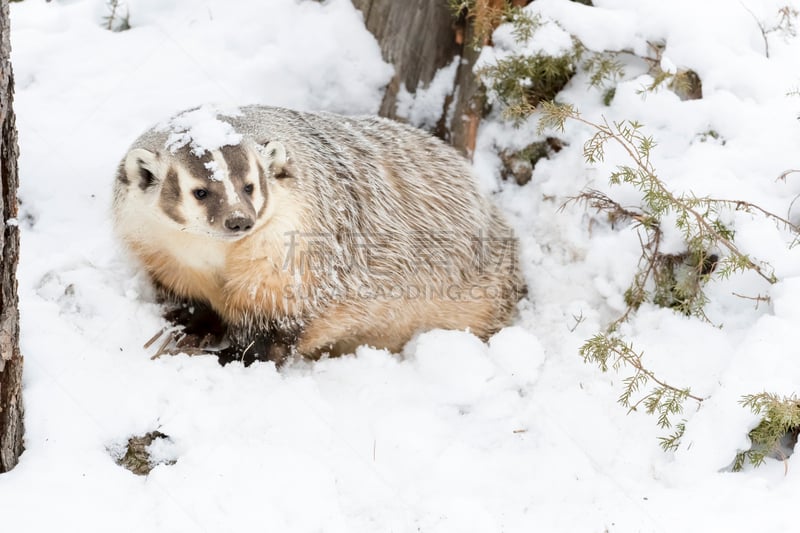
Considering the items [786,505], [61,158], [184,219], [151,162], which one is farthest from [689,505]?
[61,158]

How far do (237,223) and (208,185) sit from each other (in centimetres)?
15

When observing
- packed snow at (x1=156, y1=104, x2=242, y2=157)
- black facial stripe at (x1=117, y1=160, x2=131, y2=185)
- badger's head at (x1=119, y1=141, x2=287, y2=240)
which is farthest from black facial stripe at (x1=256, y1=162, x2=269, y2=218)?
black facial stripe at (x1=117, y1=160, x2=131, y2=185)

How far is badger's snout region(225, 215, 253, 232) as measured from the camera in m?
2.36

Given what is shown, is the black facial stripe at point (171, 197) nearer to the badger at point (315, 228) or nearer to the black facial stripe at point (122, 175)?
the badger at point (315, 228)

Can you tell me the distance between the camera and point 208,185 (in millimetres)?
2393

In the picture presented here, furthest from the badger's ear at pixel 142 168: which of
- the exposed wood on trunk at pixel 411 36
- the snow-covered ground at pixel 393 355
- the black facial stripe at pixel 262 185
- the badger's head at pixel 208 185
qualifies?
the exposed wood on trunk at pixel 411 36

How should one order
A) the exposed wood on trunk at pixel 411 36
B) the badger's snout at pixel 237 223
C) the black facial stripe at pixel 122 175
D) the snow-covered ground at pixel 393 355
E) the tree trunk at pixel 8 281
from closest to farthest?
the tree trunk at pixel 8 281 < the snow-covered ground at pixel 393 355 < the badger's snout at pixel 237 223 < the black facial stripe at pixel 122 175 < the exposed wood on trunk at pixel 411 36

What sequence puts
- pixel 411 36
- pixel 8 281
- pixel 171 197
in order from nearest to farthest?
1. pixel 8 281
2. pixel 171 197
3. pixel 411 36

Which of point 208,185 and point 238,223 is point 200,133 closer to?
point 208,185

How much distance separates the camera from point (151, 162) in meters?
2.50

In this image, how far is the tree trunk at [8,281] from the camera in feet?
6.36

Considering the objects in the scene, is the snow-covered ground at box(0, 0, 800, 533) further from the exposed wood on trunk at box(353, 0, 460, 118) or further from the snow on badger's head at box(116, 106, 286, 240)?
the snow on badger's head at box(116, 106, 286, 240)

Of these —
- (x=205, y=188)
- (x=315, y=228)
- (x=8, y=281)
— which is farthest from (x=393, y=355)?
(x=8, y=281)

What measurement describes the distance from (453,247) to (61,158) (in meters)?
1.60
